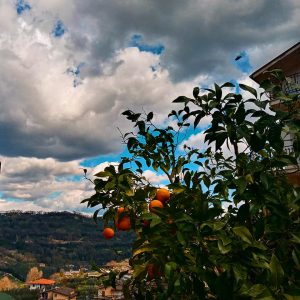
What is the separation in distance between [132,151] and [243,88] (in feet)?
7.75

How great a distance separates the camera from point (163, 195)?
3.46 m

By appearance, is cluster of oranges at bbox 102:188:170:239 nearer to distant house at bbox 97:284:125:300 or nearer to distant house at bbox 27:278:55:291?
distant house at bbox 97:284:125:300

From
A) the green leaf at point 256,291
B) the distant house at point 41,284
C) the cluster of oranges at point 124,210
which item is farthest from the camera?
A: the distant house at point 41,284

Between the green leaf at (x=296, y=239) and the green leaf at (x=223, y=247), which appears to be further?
the green leaf at (x=296, y=239)

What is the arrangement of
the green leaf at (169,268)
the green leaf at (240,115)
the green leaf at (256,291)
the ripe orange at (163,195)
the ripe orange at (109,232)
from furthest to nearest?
the ripe orange at (109,232) < the ripe orange at (163,195) < the green leaf at (240,115) < the green leaf at (169,268) < the green leaf at (256,291)

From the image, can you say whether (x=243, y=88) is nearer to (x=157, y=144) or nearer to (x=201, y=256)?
(x=201, y=256)

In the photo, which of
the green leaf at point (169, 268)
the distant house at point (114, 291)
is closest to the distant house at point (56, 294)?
the distant house at point (114, 291)

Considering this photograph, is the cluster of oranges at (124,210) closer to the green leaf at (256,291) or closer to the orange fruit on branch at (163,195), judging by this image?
the orange fruit on branch at (163,195)

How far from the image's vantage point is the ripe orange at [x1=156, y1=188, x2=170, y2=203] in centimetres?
345

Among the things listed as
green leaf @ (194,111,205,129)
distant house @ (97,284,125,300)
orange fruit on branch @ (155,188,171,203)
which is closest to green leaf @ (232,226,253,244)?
green leaf @ (194,111,205,129)

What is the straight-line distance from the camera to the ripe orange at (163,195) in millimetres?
3445

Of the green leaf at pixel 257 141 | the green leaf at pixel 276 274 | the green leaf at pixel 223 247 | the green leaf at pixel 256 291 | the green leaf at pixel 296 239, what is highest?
the green leaf at pixel 257 141

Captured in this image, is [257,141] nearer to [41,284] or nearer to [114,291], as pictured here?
[114,291]

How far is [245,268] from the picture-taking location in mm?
2217
